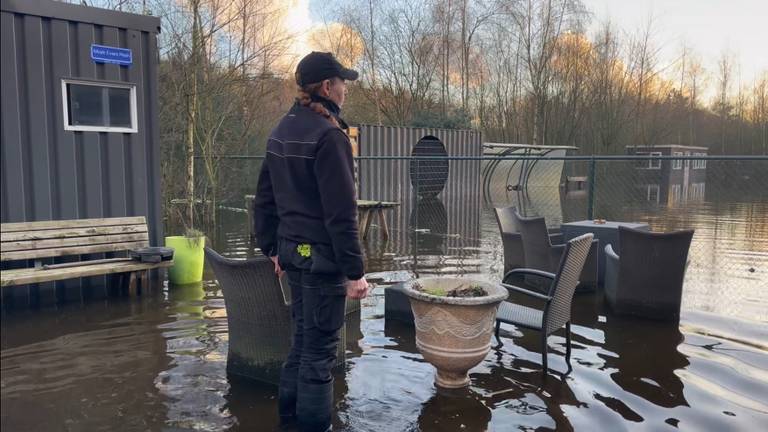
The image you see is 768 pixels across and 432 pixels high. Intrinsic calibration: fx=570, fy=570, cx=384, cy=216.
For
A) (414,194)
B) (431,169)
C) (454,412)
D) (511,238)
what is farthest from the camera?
(431,169)

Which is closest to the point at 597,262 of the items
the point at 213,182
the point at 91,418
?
the point at 91,418

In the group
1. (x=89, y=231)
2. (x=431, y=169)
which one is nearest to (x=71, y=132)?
(x=89, y=231)

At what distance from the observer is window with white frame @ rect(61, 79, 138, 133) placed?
551 cm

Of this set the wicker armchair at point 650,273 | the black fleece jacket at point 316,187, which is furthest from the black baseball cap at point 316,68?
the wicker armchair at point 650,273

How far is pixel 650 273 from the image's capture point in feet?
15.9

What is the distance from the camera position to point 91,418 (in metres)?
3.05

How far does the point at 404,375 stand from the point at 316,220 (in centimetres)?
158

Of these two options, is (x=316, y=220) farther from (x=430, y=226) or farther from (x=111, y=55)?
(x=430, y=226)

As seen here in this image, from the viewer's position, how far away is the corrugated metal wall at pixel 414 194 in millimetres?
9898

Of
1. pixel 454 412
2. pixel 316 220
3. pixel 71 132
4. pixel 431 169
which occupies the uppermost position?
pixel 71 132

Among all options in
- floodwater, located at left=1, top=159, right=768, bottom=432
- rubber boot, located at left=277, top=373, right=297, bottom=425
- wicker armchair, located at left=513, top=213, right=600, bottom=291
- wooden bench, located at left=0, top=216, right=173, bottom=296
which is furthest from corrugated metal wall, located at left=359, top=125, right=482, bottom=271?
rubber boot, located at left=277, top=373, right=297, bottom=425

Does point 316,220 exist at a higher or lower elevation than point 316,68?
lower

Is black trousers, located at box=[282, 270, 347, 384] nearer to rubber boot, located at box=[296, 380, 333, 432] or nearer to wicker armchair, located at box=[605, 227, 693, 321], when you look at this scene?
rubber boot, located at box=[296, 380, 333, 432]

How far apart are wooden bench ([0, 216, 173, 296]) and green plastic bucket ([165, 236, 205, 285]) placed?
0.27 metres
